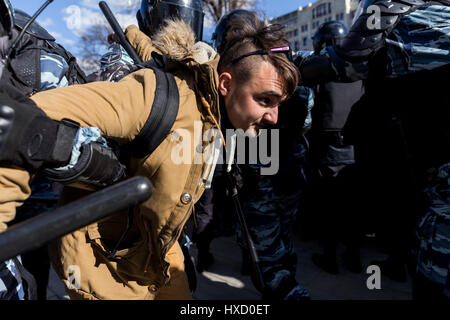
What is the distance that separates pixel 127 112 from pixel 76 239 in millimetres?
648

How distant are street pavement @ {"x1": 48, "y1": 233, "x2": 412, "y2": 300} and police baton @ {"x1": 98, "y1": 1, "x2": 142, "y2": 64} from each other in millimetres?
1934

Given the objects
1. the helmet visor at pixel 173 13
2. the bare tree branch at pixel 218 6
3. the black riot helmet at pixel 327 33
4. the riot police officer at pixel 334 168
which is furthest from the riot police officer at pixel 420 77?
the bare tree branch at pixel 218 6

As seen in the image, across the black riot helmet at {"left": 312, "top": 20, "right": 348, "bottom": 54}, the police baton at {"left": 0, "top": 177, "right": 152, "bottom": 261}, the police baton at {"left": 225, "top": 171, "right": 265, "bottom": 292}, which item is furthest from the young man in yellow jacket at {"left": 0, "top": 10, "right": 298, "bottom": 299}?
the black riot helmet at {"left": 312, "top": 20, "right": 348, "bottom": 54}

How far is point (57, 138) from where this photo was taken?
0.77m

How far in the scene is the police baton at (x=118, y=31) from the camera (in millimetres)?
2041

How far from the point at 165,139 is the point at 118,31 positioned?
58.2 inches

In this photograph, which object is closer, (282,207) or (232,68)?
(232,68)

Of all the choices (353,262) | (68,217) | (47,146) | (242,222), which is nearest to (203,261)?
(242,222)

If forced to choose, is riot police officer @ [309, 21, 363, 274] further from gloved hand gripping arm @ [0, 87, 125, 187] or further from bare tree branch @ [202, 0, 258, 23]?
bare tree branch @ [202, 0, 258, 23]

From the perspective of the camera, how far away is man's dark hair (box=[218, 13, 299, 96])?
156cm

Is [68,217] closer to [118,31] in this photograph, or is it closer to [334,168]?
[118,31]

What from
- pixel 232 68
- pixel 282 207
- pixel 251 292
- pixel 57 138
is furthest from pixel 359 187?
pixel 57 138

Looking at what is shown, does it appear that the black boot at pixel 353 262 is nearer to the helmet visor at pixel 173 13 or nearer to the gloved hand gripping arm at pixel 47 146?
the helmet visor at pixel 173 13
